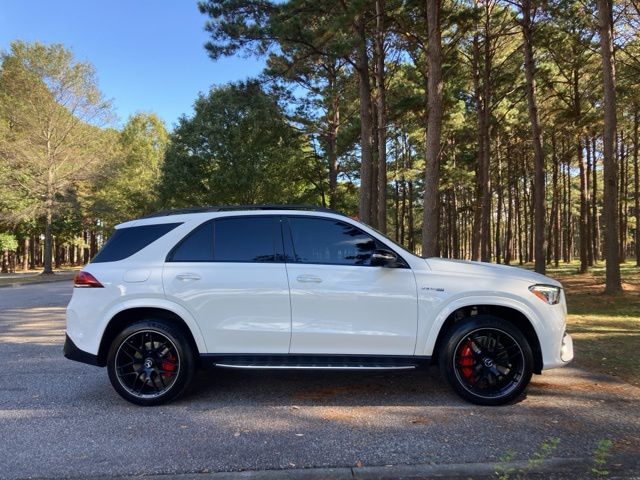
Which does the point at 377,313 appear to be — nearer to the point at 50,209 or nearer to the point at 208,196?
the point at 208,196

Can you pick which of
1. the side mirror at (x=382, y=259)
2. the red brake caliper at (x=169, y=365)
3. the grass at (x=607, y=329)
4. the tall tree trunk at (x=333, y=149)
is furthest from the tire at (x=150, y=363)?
the tall tree trunk at (x=333, y=149)

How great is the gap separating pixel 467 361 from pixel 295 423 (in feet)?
5.87

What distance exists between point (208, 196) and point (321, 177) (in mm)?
8107

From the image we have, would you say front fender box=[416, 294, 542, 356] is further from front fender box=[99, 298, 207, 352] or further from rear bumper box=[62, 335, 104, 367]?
rear bumper box=[62, 335, 104, 367]

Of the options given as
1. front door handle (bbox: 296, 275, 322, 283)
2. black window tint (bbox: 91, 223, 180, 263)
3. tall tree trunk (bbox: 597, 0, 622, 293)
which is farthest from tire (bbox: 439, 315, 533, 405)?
tall tree trunk (bbox: 597, 0, 622, 293)

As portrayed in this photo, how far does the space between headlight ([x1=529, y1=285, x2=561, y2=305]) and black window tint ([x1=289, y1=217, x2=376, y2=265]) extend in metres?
1.63

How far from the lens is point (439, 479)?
338 centimetres

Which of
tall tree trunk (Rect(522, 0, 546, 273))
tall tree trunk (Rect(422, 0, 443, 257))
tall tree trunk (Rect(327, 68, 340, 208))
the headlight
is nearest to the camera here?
the headlight

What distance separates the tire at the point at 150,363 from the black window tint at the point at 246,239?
919mm

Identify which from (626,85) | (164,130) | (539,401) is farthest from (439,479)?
(164,130)

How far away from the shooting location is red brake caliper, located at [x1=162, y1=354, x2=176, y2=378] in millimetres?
4980

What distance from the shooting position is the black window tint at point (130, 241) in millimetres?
5164

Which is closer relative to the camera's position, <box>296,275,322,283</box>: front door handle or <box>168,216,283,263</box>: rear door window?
<box>296,275,322,283</box>: front door handle

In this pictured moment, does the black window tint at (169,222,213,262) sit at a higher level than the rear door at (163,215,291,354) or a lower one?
higher
